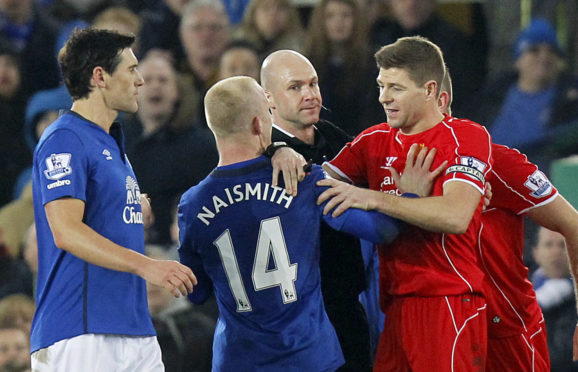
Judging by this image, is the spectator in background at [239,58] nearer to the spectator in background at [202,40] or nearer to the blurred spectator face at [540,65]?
the spectator in background at [202,40]

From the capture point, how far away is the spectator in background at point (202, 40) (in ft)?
24.6

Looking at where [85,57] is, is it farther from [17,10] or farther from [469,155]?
[17,10]

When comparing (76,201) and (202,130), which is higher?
(202,130)

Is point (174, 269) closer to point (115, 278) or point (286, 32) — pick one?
point (115, 278)

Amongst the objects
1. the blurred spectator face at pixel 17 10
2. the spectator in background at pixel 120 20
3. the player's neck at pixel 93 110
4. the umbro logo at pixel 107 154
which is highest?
the blurred spectator face at pixel 17 10

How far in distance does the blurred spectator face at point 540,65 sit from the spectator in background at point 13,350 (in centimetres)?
501

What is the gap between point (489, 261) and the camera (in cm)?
365

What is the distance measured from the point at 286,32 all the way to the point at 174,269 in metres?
4.91

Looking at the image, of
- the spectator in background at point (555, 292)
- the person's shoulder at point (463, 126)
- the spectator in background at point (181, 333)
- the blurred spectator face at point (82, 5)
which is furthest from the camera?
the blurred spectator face at point (82, 5)

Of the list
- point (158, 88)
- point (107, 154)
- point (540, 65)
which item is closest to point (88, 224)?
point (107, 154)

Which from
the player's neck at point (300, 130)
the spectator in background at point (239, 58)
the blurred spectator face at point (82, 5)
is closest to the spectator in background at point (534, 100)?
the spectator in background at point (239, 58)

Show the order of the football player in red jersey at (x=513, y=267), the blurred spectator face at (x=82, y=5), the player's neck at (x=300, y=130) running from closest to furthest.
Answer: the football player in red jersey at (x=513, y=267) < the player's neck at (x=300, y=130) < the blurred spectator face at (x=82, y=5)

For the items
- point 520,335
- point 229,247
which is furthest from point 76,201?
point 520,335

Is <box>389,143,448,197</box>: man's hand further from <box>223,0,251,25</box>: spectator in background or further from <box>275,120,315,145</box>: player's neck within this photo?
<box>223,0,251,25</box>: spectator in background
